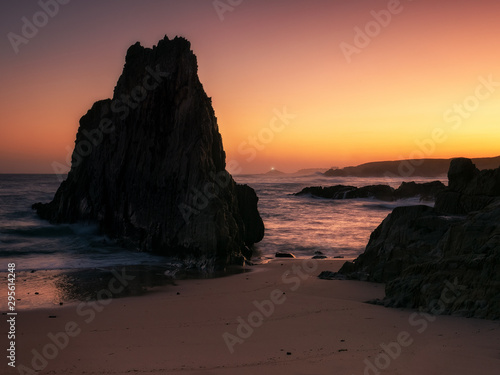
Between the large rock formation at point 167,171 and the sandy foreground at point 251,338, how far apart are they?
6338 mm

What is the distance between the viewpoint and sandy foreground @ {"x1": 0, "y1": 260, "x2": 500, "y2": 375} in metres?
6.10

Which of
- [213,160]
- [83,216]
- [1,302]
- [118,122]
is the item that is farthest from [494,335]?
[83,216]

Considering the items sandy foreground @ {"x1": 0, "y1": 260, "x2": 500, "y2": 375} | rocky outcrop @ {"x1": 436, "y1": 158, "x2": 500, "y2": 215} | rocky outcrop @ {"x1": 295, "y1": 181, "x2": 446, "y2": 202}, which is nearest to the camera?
sandy foreground @ {"x1": 0, "y1": 260, "x2": 500, "y2": 375}

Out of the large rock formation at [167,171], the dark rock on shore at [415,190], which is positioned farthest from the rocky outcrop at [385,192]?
the large rock formation at [167,171]

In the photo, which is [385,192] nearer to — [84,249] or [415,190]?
[415,190]

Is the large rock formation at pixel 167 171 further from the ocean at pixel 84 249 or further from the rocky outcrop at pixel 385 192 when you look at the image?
the rocky outcrop at pixel 385 192

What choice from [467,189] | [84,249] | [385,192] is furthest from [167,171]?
[385,192]

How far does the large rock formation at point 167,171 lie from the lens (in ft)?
56.8

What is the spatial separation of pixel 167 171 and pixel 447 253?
12.5 meters

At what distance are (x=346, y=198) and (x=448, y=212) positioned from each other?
52.6 metres

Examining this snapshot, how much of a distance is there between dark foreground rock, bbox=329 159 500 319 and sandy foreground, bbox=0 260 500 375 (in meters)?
0.52

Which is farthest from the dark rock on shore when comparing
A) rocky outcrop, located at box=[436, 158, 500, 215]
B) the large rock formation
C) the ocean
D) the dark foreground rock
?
the dark foreground rock

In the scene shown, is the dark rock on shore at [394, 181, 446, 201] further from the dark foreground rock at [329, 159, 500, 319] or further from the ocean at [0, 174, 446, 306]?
the dark foreground rock at [329, 159, 500, 319]

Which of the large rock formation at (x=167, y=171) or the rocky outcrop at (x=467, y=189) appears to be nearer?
the rocky outcrop at (x=467, y=189)
